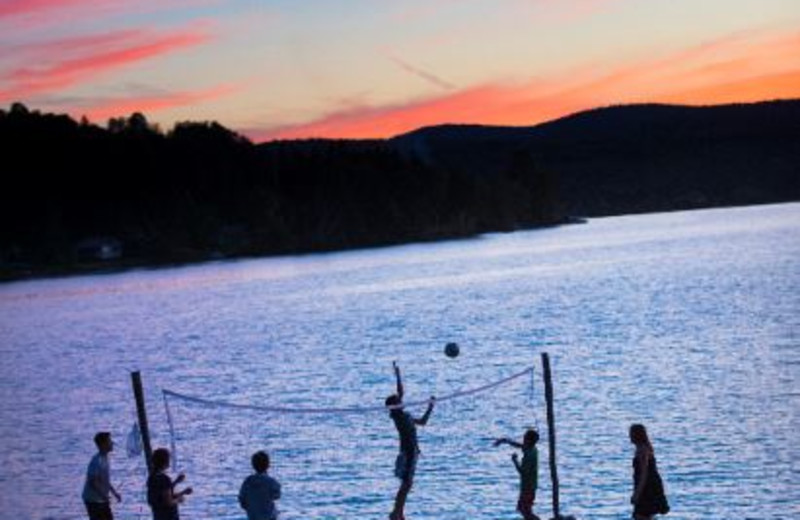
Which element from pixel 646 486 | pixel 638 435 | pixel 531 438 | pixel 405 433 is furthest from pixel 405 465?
pixel 638 435

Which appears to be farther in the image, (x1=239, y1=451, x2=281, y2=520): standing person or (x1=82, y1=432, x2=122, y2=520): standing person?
(x1=82, y1=432, x2=122, y2=520): standing person

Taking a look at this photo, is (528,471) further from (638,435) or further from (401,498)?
(638,435)

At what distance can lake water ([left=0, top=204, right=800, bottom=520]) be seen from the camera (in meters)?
33.1

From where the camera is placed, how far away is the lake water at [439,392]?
109 feet

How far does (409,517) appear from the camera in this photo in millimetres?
29812

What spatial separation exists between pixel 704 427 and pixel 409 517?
46.9ft

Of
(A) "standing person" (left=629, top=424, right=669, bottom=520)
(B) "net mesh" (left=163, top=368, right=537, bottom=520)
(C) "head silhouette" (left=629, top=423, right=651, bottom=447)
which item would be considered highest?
(C) "head silhouette" (left=629, top=423, right=651, bottom=447)

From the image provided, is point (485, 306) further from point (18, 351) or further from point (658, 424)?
point (658, 424)

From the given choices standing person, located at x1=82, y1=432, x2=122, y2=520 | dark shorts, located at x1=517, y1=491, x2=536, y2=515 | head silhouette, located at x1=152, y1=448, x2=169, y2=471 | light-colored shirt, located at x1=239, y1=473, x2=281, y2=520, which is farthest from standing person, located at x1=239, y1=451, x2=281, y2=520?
dark shorts, located at x1=517, y1=491, x2=536, y2=515

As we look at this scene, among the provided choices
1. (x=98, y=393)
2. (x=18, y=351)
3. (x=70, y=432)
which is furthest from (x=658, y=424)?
(x=18, y=351)

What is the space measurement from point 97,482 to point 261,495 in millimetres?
3944

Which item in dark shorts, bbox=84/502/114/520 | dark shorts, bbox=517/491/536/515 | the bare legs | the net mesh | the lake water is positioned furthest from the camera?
the lake water

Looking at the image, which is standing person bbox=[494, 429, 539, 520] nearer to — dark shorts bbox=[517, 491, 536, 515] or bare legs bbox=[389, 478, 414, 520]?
dark shorts bbox=[517, 491, 536, 515]

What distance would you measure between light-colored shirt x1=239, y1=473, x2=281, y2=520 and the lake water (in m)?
11.9
